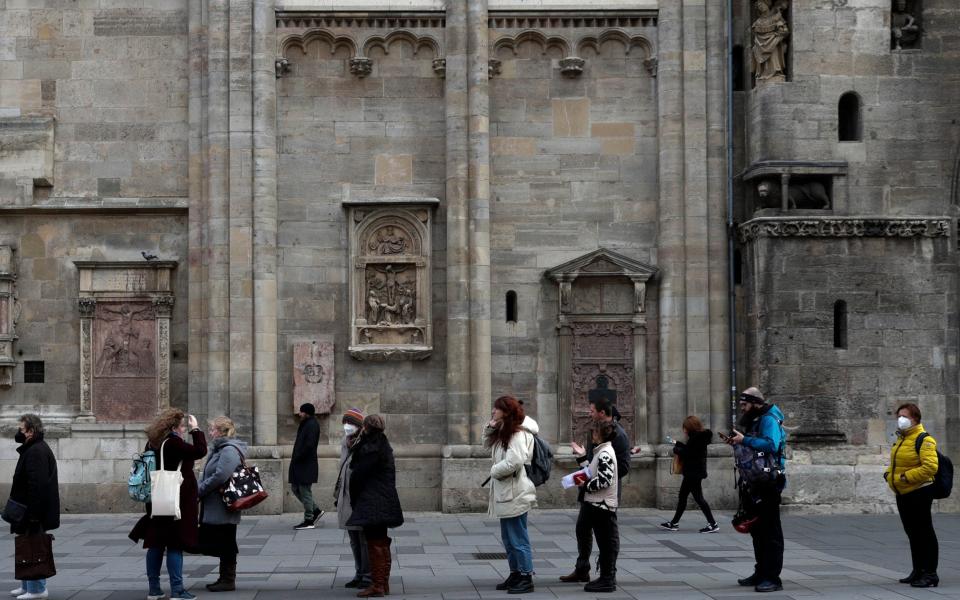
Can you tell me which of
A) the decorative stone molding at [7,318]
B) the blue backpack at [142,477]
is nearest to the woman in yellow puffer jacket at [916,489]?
the blue backpack at [142,477]

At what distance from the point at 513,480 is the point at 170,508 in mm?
3397

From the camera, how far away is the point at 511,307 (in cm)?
2172

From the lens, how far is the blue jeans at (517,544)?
1307 centimetres

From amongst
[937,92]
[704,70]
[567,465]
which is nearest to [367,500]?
[567,465]

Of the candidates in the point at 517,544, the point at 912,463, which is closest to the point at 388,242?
the point at 517,544

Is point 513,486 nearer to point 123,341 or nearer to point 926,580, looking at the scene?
point 926,580

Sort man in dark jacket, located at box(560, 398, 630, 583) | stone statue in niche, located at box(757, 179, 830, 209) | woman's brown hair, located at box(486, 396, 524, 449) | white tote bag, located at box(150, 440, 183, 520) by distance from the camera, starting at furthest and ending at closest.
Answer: stone statue in niche, located at box(757, 179, 830, 209) → man in dark jacket, located at box(560, 398, 630, 583) → woman's brown hair, located at box(486, 396, 524, 449) → white tote bag, located at box(150, 440, 183, 520)

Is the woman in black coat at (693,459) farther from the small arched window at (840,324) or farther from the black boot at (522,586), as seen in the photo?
the black boot at (522,586)

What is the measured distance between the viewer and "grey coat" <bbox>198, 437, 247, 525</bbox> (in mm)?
13086

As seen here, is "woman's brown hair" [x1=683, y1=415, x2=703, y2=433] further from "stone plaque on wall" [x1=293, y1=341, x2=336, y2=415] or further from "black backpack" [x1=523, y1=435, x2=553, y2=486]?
"stone plaque on wall" [x1=293, y1=341, x2=336, y2=415]

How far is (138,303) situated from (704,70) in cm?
1020

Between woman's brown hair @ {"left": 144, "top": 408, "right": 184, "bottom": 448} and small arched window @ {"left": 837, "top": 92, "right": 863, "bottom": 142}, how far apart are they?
12654 millimetres

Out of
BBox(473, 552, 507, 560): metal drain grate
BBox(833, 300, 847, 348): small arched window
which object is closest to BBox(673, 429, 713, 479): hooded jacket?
BBox(833, 300, 847, 348): small arched window

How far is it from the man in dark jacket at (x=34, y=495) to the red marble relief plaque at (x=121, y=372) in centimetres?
863
